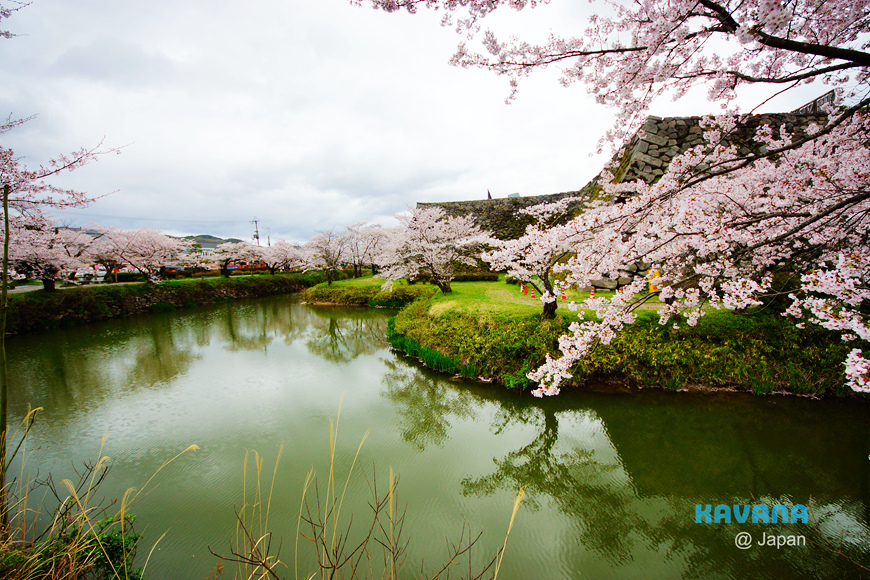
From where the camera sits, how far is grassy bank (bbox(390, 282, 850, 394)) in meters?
5.31

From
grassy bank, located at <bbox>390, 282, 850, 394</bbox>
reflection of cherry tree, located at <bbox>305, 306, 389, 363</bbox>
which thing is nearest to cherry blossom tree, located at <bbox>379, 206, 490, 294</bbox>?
reflection of cherry tree, located at <bbox>305, 306, 389, 363</bbox>

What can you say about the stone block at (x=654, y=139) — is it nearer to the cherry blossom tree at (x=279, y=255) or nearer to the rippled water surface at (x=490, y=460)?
the rippled water surface at (x=490, y=460)

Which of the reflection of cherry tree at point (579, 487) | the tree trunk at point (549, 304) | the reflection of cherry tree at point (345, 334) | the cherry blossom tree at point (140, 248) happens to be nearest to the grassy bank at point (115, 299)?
the cherry blossom tree at point (140, 248)

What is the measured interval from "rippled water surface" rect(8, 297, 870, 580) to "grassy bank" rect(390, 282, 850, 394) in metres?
0.31

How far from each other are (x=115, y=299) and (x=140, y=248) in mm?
4336

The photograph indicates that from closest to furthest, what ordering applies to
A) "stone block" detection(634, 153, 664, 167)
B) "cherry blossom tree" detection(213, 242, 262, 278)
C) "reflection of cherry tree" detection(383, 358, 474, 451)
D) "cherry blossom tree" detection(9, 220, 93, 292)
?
1. "reflection of cherry tree" detection(383, 358, 474, 451)
2. "stone block" detection(634, 153, 664, 167)
3. "cherry blossom tree" detection(9, 220, 93, 292)
4. "cherry blossom tree" detection(213, 242, 262, 278)

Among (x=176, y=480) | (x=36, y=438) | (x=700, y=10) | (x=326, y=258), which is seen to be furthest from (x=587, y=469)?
(x=326, y=258)

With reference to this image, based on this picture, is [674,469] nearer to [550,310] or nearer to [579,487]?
[579,487]

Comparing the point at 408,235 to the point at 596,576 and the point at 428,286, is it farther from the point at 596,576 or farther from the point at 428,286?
the point at 596,576

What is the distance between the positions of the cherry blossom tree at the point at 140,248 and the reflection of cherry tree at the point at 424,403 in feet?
55.4

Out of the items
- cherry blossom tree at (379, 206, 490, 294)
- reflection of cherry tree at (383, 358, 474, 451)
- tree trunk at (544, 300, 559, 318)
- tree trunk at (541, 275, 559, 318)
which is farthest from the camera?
cherry blossom tree at (379, 206, 490, 294)

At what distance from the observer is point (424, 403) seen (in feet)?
19.0

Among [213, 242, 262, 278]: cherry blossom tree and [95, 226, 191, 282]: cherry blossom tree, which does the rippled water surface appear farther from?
[213, 242, 262, 278]: cherry blossom tree

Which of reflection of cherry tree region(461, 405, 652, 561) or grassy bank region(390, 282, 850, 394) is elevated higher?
grassy bank region(390, 282, 850, 394)
